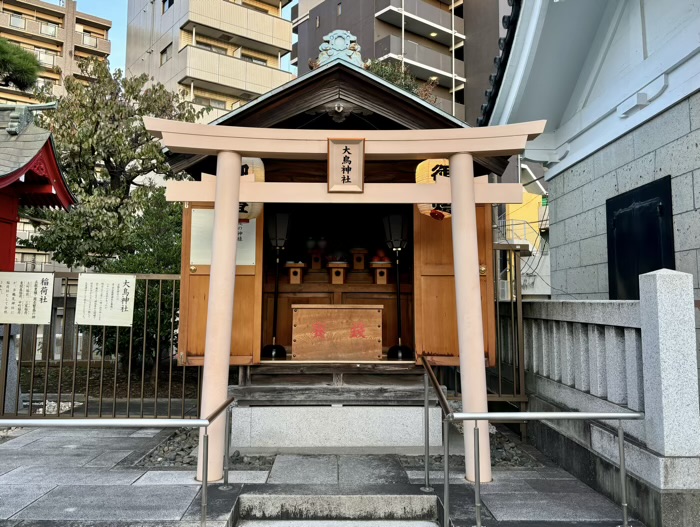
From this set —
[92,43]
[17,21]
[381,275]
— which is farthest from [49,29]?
[381,275]

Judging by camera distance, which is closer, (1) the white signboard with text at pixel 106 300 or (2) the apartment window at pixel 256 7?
(1) the white signboard with text at pixel 106 300

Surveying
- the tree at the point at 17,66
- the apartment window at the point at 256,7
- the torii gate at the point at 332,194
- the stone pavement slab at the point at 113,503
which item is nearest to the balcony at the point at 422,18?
the apartment window at the point at 256,7

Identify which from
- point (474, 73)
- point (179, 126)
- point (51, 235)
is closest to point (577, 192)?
point (179, 126)

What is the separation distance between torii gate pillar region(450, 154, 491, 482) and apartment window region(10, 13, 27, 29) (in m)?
40.0

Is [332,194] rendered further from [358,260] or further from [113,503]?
[113,503]

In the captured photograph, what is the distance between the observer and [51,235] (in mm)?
11789

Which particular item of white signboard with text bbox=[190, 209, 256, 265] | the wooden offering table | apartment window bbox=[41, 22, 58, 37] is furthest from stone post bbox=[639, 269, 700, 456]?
apartment window bbox=[41, 22, 58, 37]

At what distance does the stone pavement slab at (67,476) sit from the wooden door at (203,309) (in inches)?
59.8

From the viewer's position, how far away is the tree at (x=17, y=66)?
8922 mm

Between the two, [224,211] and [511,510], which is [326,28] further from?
[511,510]

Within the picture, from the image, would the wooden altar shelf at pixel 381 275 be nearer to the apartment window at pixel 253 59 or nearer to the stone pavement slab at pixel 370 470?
the stone pavement slab at pixel 370 470

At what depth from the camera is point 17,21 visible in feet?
110

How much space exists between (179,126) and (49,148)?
4.07 metres

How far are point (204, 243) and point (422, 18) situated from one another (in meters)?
30.0
